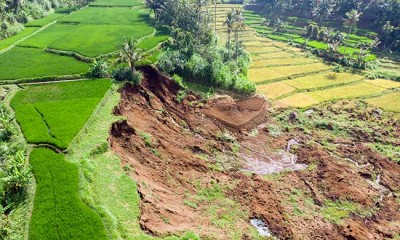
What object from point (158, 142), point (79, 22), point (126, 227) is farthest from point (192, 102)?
point (79, 22)

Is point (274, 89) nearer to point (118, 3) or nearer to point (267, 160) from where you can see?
point (267, 160)

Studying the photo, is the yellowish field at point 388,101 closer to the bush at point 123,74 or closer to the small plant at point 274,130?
the small plant at point 274,130

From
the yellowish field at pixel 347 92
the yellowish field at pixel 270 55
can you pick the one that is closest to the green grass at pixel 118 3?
the yellowish field at pixel 270 55

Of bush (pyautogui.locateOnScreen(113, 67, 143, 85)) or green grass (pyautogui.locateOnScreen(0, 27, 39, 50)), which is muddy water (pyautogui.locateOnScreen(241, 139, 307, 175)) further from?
green grass (pyautogui.locateOnScreen(0, 27, 39, 50))

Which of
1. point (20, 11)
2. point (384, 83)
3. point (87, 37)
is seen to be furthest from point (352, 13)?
point (20, 11)

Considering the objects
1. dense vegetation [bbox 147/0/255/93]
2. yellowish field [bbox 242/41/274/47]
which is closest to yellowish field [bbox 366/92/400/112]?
dense vegetation [bbox 147/0/255/93]

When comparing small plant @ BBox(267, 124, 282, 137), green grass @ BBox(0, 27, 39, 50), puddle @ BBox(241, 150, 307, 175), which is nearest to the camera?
puddle @ BBox(241, 150, 307, 175)
